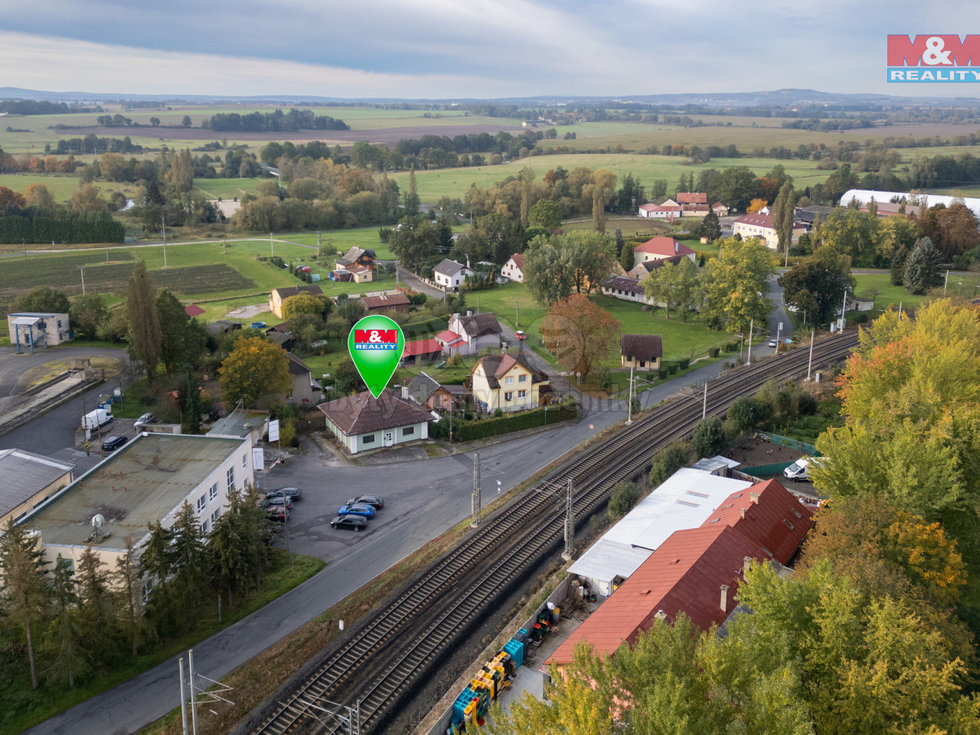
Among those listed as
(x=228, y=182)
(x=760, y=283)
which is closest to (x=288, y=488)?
(x=760, y=283)

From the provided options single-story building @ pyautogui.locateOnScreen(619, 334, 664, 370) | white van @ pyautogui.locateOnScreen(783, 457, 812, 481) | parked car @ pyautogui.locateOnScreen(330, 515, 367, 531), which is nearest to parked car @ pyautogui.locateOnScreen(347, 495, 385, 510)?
parked car @ pyautogui.locateOnScreen(330, 515, 367, 531)

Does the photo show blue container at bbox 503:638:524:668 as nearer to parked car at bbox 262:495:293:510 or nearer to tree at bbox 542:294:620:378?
parked car at bbox 262:495:293:510

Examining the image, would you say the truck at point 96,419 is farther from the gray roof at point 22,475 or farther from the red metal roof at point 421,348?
the red metal roof at point 421,348

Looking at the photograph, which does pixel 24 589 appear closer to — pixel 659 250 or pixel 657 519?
pixel 657 519

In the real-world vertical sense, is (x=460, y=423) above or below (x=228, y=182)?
below

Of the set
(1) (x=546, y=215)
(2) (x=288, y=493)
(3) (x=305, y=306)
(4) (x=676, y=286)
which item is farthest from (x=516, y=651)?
(1) (x=546, y=215)

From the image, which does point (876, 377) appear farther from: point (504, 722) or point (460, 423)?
point (504, 722)
